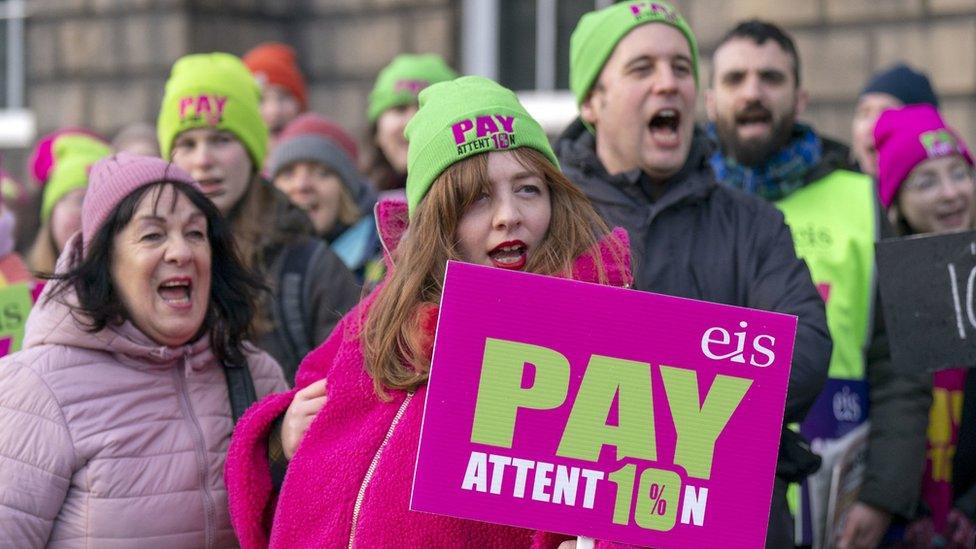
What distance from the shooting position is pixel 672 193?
3773mm

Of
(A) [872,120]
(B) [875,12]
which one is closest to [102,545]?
(A) [872,120]

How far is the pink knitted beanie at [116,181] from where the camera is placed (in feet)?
11.8

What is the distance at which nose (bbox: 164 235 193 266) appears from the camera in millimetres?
3529

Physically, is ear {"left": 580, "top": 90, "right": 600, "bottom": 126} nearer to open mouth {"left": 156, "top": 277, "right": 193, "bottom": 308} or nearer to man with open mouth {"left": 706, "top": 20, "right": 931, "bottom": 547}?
man with open mouth {"left": 706, "top": 20, "right": 931, "bottom": 547}

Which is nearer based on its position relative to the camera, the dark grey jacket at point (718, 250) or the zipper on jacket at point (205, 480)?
the zipper on jacket at point (205, 480)

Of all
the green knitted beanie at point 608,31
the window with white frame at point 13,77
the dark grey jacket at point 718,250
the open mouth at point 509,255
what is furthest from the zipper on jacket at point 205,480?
the window with white frame at point 13,77

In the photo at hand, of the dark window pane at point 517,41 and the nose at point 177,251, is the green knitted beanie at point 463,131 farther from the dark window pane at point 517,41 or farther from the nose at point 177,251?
the dark window pane at point 517,41

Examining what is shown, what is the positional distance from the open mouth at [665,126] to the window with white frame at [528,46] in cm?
546

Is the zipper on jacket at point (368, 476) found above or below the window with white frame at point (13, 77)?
below

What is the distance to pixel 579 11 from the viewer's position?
30.8 feet

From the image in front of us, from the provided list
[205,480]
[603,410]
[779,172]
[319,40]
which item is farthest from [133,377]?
[319,40]

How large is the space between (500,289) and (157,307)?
3.73ft

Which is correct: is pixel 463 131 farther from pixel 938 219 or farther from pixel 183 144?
pixel 938 219

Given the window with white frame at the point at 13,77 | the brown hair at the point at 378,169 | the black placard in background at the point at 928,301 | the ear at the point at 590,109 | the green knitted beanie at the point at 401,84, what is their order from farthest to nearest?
the window with white frame at the point at 13,77, the green knitted beanie at the point at 401,84, the brown hair at the point at 378,169, the ear at the point at 590,109, the black placard in background at the point at 928,301
